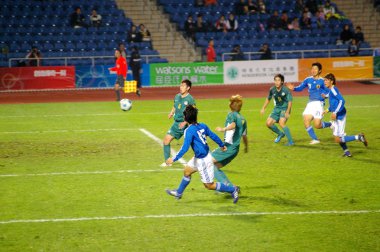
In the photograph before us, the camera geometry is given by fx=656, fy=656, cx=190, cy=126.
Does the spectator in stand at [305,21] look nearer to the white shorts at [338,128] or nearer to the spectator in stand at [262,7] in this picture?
the spectator in stand at [262,7]

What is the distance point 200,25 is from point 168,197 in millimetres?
25505

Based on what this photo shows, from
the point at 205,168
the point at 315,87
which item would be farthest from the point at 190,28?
the point at 205,168

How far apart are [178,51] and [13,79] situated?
31.4ft

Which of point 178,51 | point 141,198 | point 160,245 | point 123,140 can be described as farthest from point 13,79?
point 160,245

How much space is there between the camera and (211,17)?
1490 inches

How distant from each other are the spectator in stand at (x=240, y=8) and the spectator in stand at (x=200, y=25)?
2569 mm

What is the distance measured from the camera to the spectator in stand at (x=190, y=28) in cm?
3566

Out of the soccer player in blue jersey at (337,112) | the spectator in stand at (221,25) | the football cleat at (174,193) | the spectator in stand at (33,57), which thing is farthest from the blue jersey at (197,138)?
the spectator in stand at (221,25)

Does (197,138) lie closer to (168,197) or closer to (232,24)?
(168,197)

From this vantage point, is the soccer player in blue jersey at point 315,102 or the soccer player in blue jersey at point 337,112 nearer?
the soccer player in blue jersey at point 337,112

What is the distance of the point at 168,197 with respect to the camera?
38.0 ft

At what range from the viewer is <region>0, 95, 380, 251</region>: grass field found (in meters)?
9.12

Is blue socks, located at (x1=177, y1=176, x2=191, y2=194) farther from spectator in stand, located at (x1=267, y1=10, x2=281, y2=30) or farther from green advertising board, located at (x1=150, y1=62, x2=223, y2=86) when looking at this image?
spectator in stand, located at (x1=267, y1=10, x2=281, y2=30)

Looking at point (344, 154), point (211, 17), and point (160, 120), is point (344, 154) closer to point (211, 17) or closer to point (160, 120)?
point (160, 120)
